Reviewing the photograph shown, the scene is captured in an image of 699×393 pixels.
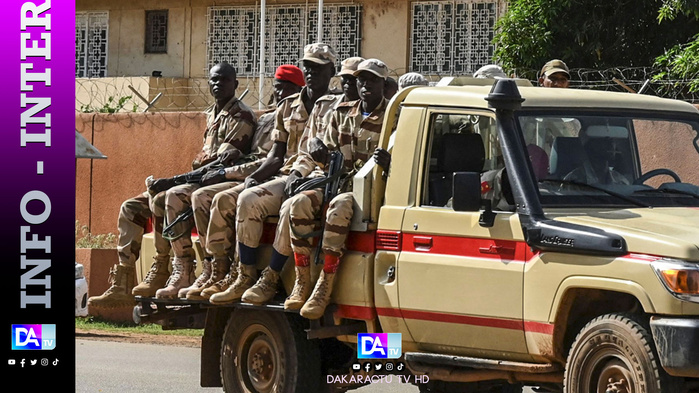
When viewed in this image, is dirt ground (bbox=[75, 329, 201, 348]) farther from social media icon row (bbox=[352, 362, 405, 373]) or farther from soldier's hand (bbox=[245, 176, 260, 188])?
social media icon row (bbox=[352, 362, 405, 373])

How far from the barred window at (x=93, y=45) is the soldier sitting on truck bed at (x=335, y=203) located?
18.2 metres

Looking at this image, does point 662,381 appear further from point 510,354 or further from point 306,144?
point 306,144

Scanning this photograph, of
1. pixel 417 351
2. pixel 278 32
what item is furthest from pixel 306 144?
pixel 278 32

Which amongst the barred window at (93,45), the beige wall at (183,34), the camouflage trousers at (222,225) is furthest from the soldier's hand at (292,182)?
the barred window at (93,45)

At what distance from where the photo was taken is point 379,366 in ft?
26.8

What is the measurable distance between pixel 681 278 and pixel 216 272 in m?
3.74

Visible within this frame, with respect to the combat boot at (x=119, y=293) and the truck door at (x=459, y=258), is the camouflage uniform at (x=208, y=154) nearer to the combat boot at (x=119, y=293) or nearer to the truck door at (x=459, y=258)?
the combat boot at (x=119, y=293)

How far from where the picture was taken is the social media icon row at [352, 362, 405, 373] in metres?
8.18

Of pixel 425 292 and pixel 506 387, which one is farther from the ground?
pixel 425 292

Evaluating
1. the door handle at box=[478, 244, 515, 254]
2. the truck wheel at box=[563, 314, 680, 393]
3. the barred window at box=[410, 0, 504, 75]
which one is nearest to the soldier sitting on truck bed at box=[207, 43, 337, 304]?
the door handle at box=[478, 244, 515, 254]

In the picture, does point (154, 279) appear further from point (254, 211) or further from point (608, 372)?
point (608, 372)

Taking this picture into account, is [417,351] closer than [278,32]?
Yes

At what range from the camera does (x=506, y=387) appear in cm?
922

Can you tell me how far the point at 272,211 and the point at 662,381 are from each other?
10.8 feet
